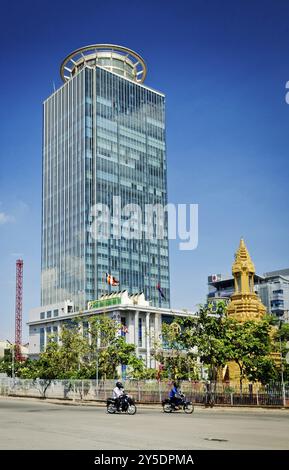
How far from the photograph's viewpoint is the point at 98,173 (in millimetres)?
122000

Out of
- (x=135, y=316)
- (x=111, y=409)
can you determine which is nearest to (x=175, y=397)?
(x=111, y=409)

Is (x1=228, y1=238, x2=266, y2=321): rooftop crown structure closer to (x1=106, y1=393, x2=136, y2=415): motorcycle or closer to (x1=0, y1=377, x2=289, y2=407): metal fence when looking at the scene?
(x1=0, y1=377, x2=289, y2=407): metal fence

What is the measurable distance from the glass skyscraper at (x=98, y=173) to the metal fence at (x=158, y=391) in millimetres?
58101

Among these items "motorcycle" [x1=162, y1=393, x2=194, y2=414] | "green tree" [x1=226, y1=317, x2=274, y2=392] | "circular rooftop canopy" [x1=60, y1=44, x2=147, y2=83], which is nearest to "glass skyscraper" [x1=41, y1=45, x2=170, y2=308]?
"circular rooftop canopy" [x1=60, y1=44, x2=147, y2=83]

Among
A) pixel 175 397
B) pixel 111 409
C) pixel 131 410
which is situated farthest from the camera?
pixel 175 397

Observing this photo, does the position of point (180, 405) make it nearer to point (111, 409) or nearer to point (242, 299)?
point (111, 409)

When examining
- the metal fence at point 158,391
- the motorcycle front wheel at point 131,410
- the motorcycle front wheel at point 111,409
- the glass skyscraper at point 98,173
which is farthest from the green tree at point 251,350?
the glass skyscraper at point 98,173

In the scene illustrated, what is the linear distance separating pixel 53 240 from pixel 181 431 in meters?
115

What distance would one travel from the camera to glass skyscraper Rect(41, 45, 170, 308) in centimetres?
11925

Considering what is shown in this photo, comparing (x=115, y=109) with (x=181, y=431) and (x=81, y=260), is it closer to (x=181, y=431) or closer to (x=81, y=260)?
(x=81, y=260)

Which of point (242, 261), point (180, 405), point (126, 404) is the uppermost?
point (242, 261)

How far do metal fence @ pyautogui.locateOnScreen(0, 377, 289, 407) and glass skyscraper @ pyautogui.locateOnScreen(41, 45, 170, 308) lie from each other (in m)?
58.1

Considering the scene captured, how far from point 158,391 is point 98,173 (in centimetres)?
8476

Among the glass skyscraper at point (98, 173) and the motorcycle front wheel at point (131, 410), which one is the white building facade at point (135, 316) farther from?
the motorcycle front wheel at point (131, 410)
